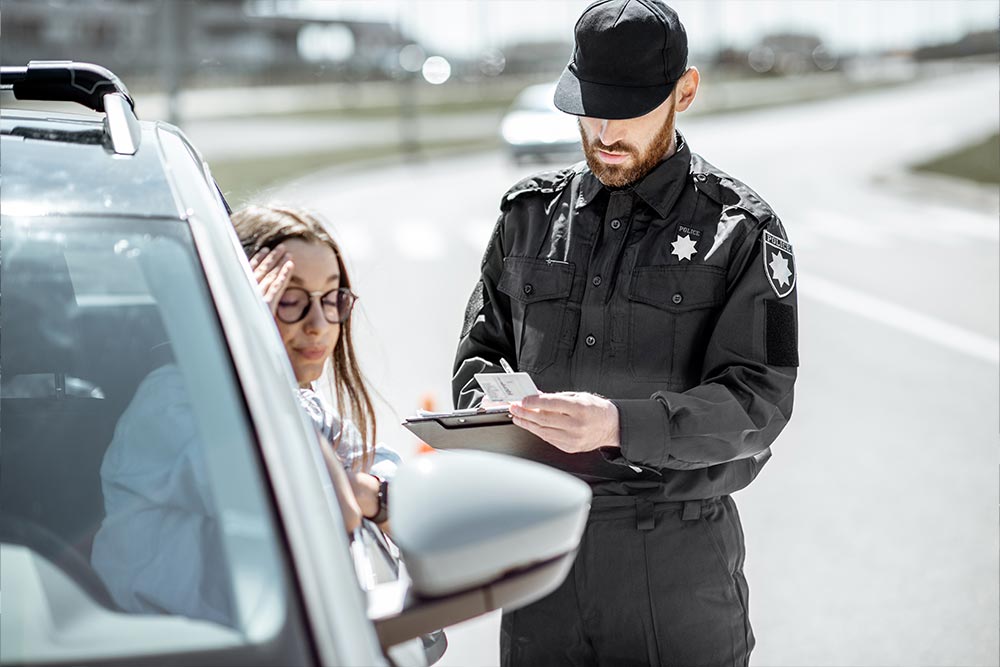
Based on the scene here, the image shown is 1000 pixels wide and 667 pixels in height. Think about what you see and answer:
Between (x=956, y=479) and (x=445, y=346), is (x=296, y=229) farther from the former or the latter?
(x=445, y=346)

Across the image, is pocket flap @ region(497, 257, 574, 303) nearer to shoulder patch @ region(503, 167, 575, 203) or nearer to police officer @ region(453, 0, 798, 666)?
police officer @ region(453, 0, 798, 666)

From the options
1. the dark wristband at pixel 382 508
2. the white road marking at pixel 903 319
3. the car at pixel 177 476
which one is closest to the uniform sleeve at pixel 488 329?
the dark wristband at pixel 382 508

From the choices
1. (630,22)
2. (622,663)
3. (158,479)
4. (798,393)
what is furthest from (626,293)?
(798,393)

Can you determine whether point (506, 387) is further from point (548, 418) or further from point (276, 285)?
point (276, 285)

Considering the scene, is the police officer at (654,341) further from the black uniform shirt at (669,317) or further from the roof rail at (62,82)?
the roof rail at (62,82)

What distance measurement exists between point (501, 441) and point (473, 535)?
3.21ft

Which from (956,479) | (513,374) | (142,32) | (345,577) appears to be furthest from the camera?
(142,32)

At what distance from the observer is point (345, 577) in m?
1.68

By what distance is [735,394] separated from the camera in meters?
2.49

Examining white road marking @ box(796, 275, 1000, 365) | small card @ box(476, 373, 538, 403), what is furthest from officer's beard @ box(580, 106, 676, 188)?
white road marking @ box(796, 275, 1000, 365)

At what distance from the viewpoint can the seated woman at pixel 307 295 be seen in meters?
2.56

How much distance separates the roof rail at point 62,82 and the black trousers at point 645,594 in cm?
134

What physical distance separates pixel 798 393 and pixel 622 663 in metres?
5.91

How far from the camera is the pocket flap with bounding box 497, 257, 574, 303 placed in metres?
2.68
